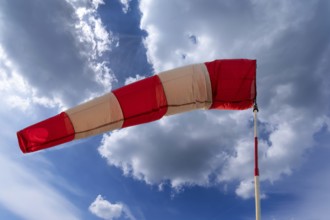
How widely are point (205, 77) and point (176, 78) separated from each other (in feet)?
2.36

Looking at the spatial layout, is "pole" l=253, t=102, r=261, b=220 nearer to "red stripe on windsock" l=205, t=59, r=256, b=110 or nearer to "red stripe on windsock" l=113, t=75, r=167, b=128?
"red stripe on windsock" l=205, t=59, r=256, b=110

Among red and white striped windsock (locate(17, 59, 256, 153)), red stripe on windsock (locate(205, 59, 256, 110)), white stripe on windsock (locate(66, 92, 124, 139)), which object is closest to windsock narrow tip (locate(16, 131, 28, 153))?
red and white striped windsock (locate(17, 59, 256, 153))

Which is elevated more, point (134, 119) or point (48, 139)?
point (134, 119)

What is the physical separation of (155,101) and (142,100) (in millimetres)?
311

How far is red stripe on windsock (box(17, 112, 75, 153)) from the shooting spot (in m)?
8.06

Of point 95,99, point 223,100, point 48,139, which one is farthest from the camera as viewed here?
point 223,100

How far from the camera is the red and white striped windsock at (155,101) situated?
820 centimetres

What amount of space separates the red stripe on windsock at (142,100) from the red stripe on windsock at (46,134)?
1.32 metres

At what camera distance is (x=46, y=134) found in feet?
26.5

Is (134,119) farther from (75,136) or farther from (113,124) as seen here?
(75,136)

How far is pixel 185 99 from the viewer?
9062 millimetres

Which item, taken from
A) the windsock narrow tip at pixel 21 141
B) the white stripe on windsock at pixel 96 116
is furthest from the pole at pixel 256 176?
the windsock narrow tip at pixel 21 141

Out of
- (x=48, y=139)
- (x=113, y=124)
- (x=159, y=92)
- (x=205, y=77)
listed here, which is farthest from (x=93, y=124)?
(x=205, y=77)

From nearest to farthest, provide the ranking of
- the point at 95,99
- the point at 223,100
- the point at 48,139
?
the point at 48,139 → the point at 95,99 → the point at 223,100
